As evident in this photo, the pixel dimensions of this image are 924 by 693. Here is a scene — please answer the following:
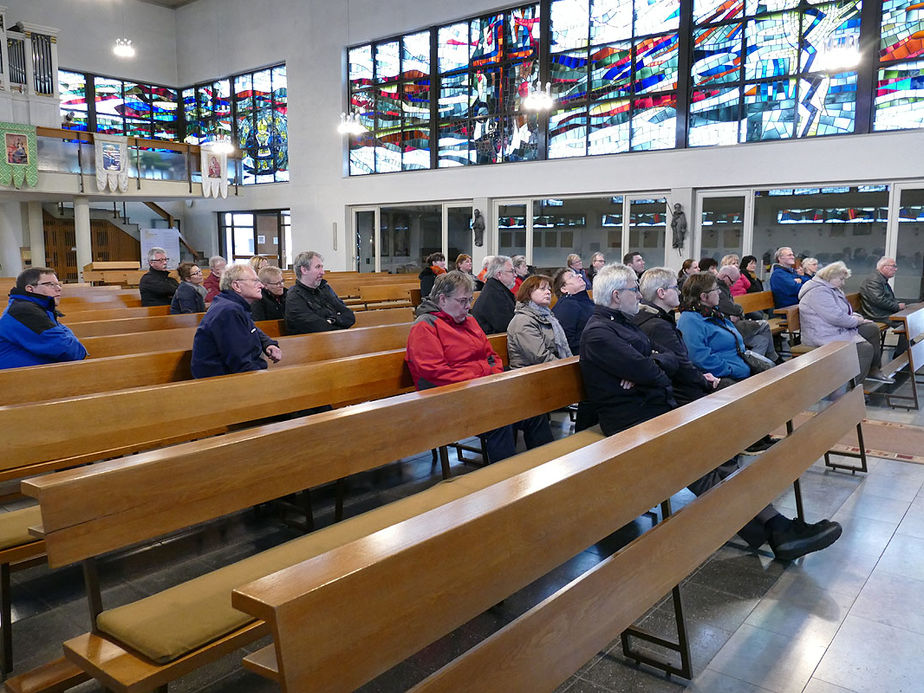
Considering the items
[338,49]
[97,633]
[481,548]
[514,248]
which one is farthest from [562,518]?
[338,49]

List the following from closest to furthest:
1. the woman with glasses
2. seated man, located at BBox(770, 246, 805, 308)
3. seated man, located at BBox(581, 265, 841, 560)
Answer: seated man, located at BBox(581, 265, 841, 560), the woman with glasses, seated man, located at BBox(770, 246, 805, 308)

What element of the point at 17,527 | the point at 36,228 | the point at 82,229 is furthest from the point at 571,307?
the point at 36,228

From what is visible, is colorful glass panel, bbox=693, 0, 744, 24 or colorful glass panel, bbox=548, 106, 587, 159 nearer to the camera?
colorful glass panel, bbox=693, 0, 744, 24

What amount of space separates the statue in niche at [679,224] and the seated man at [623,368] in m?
7.82

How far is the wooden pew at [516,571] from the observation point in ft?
3.84

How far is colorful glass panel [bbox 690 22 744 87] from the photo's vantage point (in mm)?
10242

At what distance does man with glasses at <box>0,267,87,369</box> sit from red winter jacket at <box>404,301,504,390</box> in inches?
70.0

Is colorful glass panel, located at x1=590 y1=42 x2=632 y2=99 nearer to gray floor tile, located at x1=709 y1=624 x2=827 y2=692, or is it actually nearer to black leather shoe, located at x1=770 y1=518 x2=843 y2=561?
black leather shoe, located at x1=770 y1=518 x2=843 y2=561

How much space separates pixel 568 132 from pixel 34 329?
32.7 ft

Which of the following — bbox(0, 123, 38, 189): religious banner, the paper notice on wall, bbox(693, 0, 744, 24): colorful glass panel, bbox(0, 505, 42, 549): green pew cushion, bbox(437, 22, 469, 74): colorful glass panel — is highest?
bbox(437, 22, 469, 74): colorful glass panel

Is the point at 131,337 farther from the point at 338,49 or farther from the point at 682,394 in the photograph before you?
the point at 338,49

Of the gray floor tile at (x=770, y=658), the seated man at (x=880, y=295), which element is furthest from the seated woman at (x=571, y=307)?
the seated man at (x=880, y=295)

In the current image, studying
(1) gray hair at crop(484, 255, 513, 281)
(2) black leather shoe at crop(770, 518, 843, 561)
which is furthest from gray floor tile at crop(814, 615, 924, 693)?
(1) gray hair at crop(484, 255, 513, 281)

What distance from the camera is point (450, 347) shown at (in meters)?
3.66
